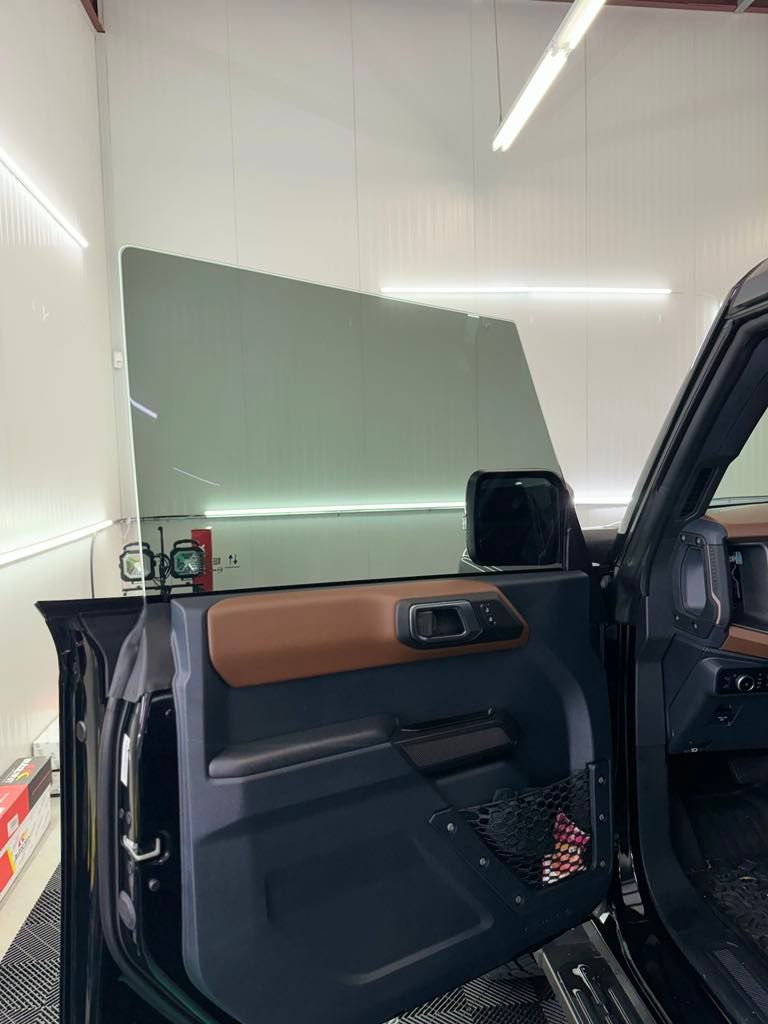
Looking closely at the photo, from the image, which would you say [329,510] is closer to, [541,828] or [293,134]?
[541,828]

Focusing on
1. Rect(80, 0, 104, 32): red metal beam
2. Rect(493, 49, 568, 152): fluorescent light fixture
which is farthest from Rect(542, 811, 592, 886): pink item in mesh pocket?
Rect(80, 0, 104, 32): red metal beam

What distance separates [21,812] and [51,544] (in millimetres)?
1177

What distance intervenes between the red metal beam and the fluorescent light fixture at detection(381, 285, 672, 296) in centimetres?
232

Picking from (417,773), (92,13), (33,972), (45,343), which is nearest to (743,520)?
(417,773)

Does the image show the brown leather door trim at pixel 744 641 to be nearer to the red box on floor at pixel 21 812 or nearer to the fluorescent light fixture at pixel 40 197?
the red box on floor at pixel 21 812

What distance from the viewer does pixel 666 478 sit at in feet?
3.71

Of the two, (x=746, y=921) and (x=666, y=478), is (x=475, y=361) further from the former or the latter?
(x=746, y=921)

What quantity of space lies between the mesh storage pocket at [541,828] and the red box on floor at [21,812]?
185 cm

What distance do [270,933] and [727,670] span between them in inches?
37.5

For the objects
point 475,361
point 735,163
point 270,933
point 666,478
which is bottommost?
point 270,933

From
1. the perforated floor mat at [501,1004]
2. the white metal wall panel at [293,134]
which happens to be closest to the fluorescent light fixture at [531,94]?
the white metal wall panel at [293,134]

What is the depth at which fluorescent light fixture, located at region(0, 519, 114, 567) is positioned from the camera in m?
2.47

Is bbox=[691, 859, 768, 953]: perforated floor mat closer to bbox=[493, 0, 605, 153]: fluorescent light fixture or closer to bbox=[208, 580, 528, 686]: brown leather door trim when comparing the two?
bbox=[208, 580, 528, 686]: brown leather door trim

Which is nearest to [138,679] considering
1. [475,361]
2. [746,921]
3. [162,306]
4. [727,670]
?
[162,306]
